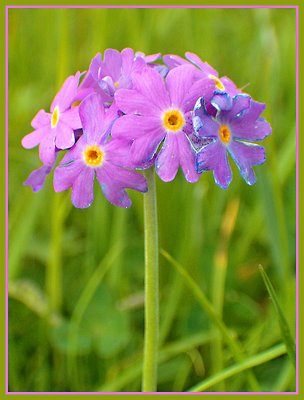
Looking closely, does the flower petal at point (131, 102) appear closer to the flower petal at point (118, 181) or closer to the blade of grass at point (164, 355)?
the flower petal at point (118, 181)

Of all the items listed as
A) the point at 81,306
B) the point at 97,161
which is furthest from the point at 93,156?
the point at 81,306

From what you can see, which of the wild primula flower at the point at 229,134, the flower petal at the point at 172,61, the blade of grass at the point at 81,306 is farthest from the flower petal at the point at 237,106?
the blade of grass at the point at 81,306

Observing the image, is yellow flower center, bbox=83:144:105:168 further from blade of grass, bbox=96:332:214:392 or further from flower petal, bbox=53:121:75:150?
blade of grass, bbox=96:332:214:392

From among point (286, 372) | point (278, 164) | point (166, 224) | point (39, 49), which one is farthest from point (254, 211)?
point (39, 49)

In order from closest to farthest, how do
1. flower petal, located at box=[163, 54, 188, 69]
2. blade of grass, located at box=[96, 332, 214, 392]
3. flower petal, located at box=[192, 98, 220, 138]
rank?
flower petal, located at box=[192, 98, 220, 138], flower petal, located at box=[163, 54, 188, 69], blade of grass, located at box=[96, 332, 214, 392]

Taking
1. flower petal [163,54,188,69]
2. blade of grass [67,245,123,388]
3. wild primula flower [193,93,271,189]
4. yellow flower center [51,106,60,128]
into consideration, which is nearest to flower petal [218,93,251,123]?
wild primula flower [193,93,271,189]
